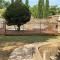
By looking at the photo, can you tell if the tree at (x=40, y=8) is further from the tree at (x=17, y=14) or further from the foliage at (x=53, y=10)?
the tree at (x=17, y=14)

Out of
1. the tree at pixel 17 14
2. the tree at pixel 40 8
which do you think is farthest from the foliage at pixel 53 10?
the tree at pixel 17 14

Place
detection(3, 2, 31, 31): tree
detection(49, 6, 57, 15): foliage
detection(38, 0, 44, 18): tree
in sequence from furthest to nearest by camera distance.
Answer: detection(49, 6, 57, 15): foliage
detection(38, 0, 44, 18): tree
detection(3, 2, 31, 31): tree

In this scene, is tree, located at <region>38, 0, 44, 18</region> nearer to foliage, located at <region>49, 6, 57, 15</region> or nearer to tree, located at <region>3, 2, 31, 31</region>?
foliage, located at <region>49, 6, 57, 15</region>

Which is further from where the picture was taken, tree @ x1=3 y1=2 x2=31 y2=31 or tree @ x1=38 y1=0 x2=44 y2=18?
tree @ x1=38 y1=0 x2=44 y2=18

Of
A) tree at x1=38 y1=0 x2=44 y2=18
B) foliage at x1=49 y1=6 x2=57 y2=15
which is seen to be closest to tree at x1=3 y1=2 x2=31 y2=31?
tree at x1=38 y1=0 x2=44 y2=18

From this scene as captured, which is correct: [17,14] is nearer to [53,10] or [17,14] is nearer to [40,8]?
[40,8]

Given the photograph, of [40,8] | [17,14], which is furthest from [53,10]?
[17,14]

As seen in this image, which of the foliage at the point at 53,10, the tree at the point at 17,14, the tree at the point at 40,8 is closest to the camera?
the tree at the point at 17,14

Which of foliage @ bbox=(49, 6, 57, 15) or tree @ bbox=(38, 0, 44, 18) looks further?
foliage @ bbox=(49, 6, 57, 15)

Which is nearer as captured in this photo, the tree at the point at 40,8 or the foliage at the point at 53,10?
the tree at the point at 40,8

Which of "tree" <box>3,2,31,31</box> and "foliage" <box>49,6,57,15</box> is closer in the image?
"tree" <box>3,2,31,31</box>

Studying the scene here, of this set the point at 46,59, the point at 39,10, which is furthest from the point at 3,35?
the point at 39,10

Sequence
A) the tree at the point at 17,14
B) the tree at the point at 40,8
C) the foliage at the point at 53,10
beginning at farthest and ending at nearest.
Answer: the foliage at the point at 53,10 → the tree at the point at 40,8 → the tree at the point at 17,14

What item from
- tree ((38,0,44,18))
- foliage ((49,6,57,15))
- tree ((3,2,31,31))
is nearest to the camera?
tree ((3,2,31,31))
